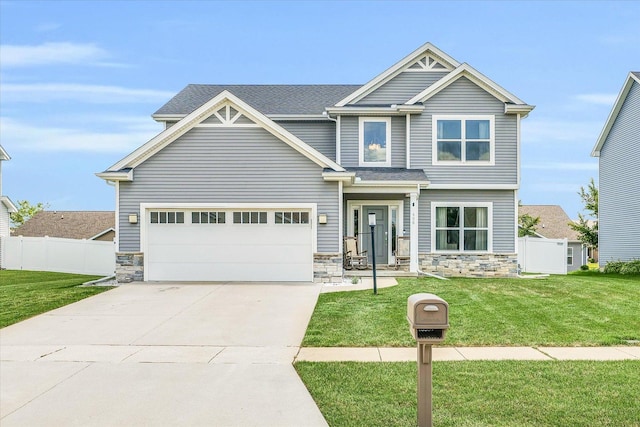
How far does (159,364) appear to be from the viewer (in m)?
7.55

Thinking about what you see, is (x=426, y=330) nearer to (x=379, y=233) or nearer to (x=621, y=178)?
(x=379, y=233)

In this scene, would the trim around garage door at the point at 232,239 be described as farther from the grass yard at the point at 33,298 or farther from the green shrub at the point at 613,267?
the green shrub at the point at 613,267

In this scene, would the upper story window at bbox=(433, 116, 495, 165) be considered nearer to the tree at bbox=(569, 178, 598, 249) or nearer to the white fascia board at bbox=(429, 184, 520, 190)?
the white fascia board at bbox=(429, 184, 520, 190)

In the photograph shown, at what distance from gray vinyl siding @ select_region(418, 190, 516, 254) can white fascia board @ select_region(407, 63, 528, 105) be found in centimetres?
326

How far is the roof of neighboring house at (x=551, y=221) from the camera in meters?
41.9

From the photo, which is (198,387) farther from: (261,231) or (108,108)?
(108,108)


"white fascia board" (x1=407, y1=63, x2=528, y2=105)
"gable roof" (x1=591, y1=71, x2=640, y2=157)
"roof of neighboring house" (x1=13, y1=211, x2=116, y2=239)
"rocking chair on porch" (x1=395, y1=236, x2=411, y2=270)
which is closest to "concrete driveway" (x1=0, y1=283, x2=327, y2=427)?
"rocking chair on porch" (x1=395, y1=236, x2=411, y2=270)

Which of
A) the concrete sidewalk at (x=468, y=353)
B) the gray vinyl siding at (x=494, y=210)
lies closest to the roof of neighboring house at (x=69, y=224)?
the gray vinyl siding at (x=494, y=210)

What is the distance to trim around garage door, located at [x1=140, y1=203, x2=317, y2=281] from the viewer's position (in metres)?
16.2

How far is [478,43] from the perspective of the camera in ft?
68.2

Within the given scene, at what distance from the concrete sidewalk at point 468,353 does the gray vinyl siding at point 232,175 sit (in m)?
8.31

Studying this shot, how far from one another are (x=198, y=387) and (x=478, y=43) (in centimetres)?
1831

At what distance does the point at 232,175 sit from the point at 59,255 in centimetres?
1316

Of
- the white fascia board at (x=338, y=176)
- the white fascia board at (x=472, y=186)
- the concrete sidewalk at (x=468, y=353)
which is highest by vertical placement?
the white fascia board at (x=338, y=176)
